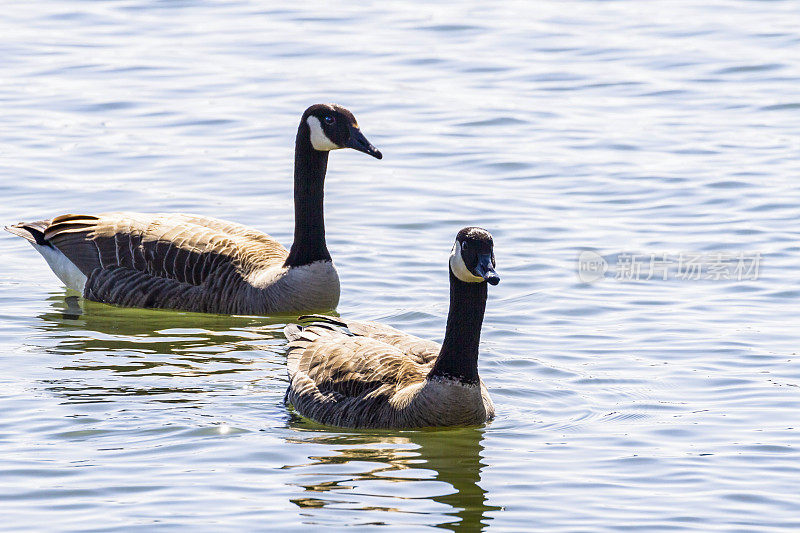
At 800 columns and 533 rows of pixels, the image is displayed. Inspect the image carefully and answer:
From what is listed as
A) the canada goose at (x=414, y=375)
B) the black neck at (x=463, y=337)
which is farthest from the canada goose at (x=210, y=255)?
the black neck at (x=463, y=337)

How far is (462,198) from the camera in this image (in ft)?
61.2

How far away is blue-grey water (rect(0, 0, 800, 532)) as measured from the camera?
10328 millimetres

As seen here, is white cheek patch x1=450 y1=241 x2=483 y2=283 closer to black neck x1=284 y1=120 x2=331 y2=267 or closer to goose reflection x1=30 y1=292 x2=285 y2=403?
goose reflection x1=30 y1=292 x2=285 y2=403

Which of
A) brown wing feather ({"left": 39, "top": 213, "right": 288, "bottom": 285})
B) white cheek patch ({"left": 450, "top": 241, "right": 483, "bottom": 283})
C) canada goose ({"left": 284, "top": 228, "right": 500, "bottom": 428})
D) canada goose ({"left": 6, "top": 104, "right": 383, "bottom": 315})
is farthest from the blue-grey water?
white cheek patch ({"left": 450, "top": 241, "right": 483, "bottom": 283})

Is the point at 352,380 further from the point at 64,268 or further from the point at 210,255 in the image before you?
the point at 64,268

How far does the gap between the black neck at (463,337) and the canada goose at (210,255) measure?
414 centimetres

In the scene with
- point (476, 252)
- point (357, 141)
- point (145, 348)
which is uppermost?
point (357, 141)

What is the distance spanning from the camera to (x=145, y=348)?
14.0 m

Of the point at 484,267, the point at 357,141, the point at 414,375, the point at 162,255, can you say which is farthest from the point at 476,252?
the point at 162,255

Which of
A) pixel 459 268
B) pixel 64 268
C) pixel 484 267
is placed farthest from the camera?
pixel 64 268

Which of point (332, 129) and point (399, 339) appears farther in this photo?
point (332, 129)

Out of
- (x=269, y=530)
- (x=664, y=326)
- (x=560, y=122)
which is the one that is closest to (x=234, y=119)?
(x=560, y=122)

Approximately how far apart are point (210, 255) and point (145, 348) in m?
1.91

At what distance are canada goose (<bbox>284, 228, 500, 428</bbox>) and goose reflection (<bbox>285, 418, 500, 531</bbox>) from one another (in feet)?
0.47
